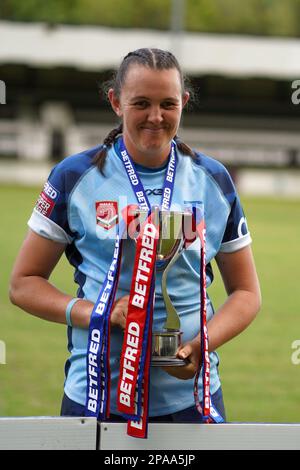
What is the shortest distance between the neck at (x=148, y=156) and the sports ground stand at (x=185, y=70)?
109 ft

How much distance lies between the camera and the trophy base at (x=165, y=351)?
226 centimetres

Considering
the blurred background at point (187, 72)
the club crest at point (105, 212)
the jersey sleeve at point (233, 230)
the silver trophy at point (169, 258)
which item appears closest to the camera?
the silver trophy at point (169, 258)

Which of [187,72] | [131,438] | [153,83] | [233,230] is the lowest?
[131,438]

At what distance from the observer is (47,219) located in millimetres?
2492

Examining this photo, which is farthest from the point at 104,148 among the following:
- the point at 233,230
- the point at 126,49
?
the point at 126,49

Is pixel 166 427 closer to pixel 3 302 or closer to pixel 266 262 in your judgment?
pixel 3 302

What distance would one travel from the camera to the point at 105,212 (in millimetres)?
2455

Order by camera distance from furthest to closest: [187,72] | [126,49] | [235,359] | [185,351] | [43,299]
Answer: [126,49]
[187,72]
[235,359]
[43,299]
[185,351]

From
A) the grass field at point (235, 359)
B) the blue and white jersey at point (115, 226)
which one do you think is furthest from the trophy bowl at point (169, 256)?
the grass field at point (235, 359)

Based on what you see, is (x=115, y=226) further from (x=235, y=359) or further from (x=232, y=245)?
(x=235, y=359)

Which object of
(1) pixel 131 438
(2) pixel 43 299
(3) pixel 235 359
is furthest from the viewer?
(3) pixel 235 359

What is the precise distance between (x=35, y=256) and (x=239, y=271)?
1.64 feet

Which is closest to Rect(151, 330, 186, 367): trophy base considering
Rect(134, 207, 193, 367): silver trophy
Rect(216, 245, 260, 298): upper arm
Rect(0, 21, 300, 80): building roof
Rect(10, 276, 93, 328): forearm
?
Rect(134, 207, 193, 367): silver trophy

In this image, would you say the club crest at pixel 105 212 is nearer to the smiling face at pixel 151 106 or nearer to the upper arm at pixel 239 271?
the smiling face at pixel 151 106
